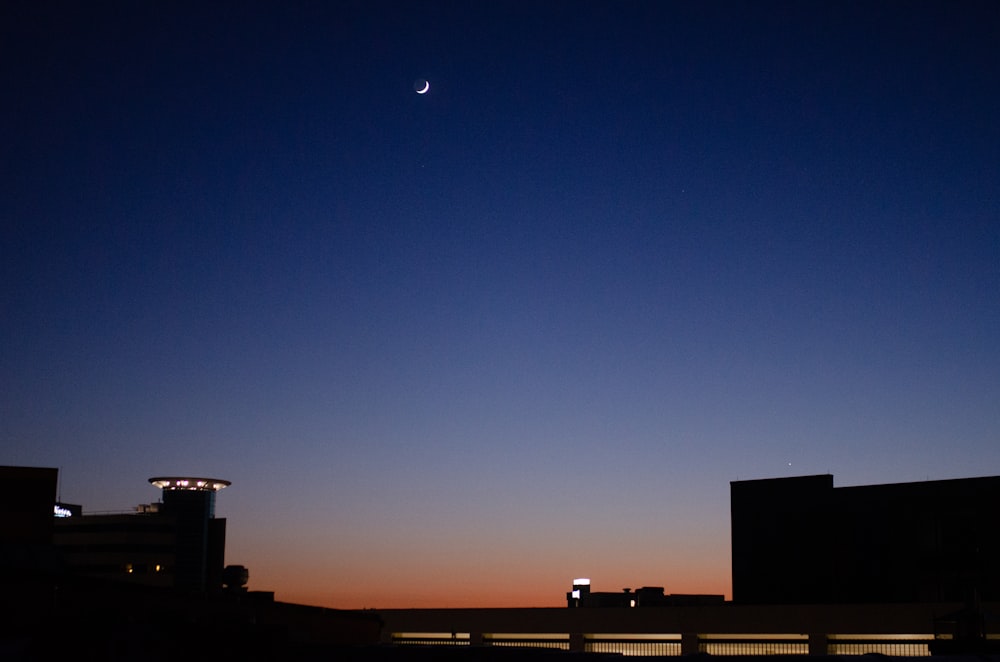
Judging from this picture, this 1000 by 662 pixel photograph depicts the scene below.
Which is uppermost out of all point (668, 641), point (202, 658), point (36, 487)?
point (36, 487)

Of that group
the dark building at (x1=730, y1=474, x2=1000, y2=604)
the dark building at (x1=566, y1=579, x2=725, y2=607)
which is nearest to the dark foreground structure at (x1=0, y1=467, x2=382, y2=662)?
the dark building at (x1=566, y1=579, x2=725, y2=607)

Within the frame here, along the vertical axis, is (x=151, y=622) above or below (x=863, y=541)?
below

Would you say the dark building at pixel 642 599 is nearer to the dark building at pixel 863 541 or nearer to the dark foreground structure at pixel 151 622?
the dark building at pixel 863 541

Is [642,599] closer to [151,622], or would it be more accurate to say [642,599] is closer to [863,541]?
[863,541]

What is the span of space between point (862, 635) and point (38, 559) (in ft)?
162

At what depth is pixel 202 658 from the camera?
1307 cm

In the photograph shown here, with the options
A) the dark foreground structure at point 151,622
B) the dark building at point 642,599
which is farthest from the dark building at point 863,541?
the dark foreground structure at point 151,622

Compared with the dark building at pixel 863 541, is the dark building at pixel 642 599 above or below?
below

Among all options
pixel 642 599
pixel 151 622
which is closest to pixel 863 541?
pixel 642 599

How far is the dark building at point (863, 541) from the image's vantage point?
74.0 meters

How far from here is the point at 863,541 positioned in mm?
81312

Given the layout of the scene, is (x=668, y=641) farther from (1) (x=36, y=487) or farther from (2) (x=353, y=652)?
(2) (x=353, y=652)

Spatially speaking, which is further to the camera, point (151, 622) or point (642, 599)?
point (642, 599)

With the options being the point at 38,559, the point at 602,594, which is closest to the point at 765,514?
the point at 602,594
